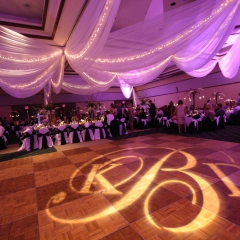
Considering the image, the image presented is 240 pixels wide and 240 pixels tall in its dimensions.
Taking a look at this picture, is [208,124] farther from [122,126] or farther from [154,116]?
[122,126]

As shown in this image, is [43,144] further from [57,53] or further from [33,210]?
[33,210]

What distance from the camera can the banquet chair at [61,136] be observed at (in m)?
6.23

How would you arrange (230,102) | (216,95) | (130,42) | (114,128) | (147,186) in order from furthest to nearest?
(216,95) < (230,102) < (114,128) < (130,42) < (147,186)

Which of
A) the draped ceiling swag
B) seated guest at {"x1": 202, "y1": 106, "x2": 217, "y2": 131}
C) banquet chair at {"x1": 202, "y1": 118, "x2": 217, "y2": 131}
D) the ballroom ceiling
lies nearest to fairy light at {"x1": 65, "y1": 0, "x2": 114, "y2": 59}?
the draped ceiling swag

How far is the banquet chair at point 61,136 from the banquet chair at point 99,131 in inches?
46.7

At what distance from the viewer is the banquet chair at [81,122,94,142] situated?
6500 mm

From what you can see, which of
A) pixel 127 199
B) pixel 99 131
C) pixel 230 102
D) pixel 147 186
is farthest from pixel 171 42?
pixel 230 102

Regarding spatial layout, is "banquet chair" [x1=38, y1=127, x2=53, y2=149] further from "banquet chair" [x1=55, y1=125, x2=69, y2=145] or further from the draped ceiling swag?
the draped ceiling swag

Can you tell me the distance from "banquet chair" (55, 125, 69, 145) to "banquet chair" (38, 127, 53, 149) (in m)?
0.43

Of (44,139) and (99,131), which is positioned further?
(99,131)

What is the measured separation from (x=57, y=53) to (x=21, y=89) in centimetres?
205

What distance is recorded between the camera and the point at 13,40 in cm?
291

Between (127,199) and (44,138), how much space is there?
4.66m

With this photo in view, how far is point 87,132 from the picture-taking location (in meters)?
6.56
